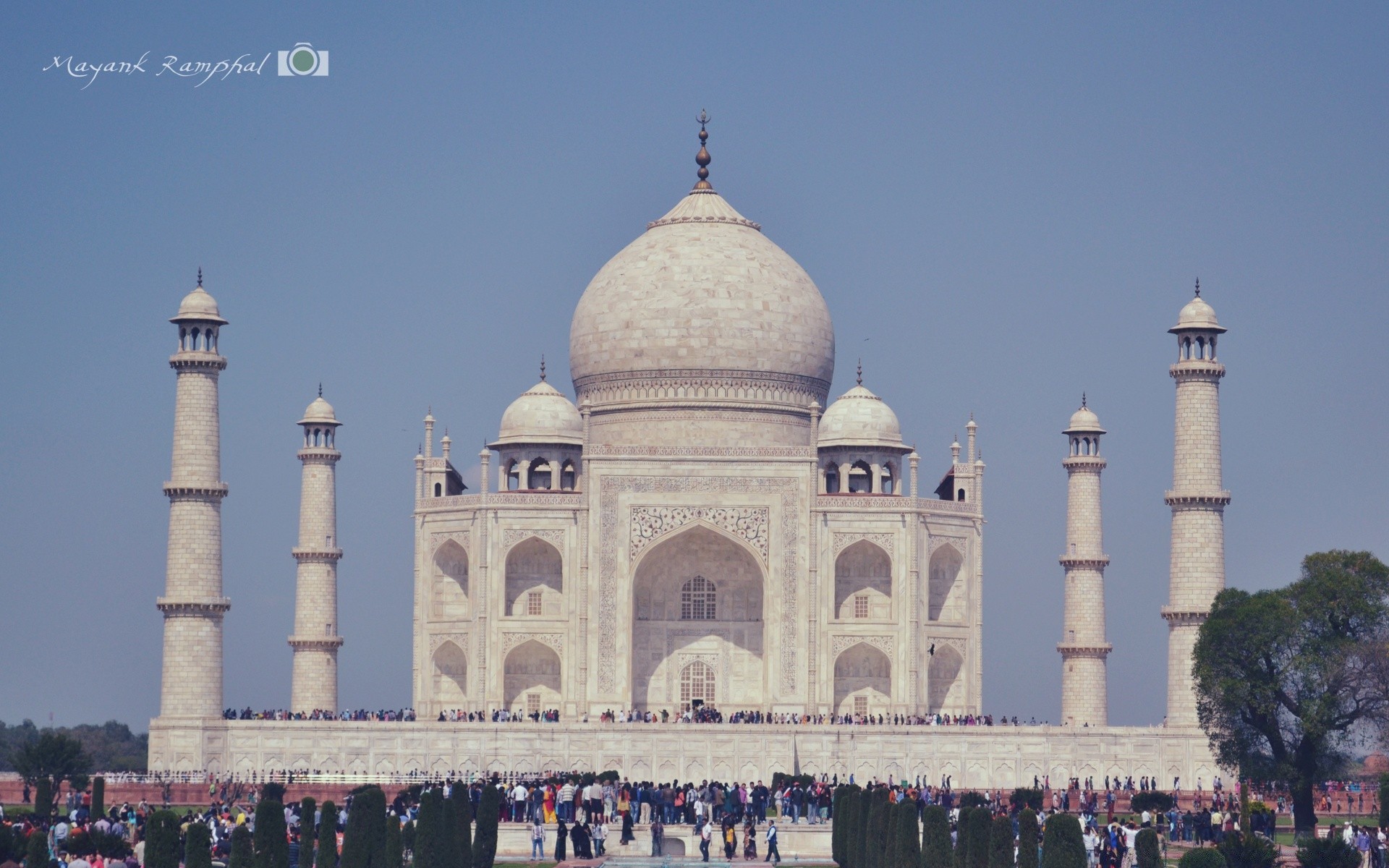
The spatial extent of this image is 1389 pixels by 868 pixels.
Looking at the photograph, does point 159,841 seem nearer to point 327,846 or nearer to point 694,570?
point 327,846

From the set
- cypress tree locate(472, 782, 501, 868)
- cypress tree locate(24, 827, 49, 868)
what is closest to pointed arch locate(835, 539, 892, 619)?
cypress tree locate(472, 782, 501, 868)

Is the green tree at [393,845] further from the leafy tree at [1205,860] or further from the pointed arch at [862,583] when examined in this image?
the pointed arch at [862,583]

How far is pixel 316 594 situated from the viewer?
143ft

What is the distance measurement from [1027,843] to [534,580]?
19897 mm

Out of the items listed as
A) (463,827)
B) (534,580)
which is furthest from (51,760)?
(463,827)

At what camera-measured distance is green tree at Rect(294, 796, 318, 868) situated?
79.0 feet

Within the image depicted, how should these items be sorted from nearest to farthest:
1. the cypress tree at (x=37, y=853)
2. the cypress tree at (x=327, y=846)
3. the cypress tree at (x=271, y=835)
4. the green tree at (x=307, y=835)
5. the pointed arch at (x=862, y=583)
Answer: the cypress tree at (x=37, y=853) → the cypress tree at (x=271, y=835) → the cypress tree at (x=327, y=846) → the green tree at (x=307, y=835) → the pointed arch at (x=862, y=583)

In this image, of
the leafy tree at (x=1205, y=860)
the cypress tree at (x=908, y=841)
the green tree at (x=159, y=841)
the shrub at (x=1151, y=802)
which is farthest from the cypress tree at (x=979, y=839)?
the shrub at (x=1151, y=802)

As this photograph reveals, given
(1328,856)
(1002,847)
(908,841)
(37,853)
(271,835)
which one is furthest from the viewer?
(1328,856)

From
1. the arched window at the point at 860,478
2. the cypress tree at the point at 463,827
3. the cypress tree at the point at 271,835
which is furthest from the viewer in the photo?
the arched window at the point at 860,478

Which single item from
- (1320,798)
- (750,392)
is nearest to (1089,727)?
(1320,798)

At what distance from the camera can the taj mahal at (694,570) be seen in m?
38.2

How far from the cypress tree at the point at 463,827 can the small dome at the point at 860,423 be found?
60.8ft

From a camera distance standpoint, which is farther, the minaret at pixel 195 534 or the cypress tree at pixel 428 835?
the minaret at pixel 195 534
